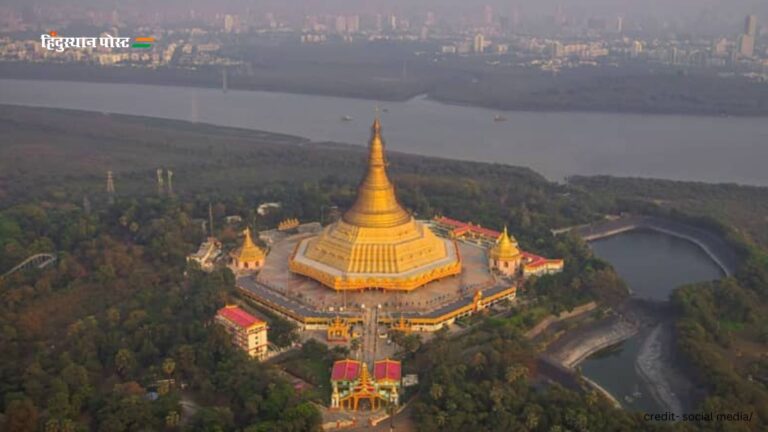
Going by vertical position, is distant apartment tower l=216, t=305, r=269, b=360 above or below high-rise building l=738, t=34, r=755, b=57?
below

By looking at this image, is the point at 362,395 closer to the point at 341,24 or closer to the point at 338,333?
the point at 338,333

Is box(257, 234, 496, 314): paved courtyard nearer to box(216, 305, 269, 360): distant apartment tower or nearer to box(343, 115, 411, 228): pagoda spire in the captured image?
box(343, 115, 411, 228): pagoda spire

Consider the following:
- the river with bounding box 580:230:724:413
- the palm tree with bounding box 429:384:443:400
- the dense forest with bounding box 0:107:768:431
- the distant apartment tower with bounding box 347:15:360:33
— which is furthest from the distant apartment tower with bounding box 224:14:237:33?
the palm tree with bounding box 429:384:443:400

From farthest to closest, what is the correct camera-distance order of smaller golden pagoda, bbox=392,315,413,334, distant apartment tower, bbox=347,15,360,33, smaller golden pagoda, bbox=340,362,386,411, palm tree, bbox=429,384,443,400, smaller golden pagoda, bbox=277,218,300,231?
distant apartment tower, bbox=347,15,360,33 → smaller golden pagoda, bbox=277,218,300,231 → smaller golden pagoda, bbox=392,315,413,334 → smaller golden pagoda, bbox=340,362,386,411 → palm tree, bbox=429,384,443,400

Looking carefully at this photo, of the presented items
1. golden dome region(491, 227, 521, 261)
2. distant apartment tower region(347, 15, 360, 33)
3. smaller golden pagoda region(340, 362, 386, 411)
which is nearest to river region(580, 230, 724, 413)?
golden dome region(491, 227, 521, 261)

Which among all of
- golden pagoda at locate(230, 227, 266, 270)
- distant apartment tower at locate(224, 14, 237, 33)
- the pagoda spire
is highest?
distant apartment tower at locate(224, 14, 237, 33)

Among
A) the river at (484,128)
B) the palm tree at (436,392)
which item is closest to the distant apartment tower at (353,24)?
the river at (484,128)

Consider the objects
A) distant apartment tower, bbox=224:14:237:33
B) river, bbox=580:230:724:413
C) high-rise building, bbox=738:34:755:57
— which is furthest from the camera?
distant apartment tower, bbox=224:14:237:33

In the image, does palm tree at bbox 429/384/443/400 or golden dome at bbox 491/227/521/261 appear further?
golden dome at bbox 491/227/521/261
